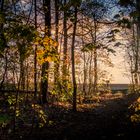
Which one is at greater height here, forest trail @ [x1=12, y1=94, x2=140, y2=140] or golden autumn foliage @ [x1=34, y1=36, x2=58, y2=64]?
golden autumn foliage @ [x1=34, y1=36, x2=58, y2=64]

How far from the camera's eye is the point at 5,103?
20828 millimetres

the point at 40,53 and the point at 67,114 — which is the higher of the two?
the point at 40,53

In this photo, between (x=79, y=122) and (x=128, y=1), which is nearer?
(x=128, y=1)

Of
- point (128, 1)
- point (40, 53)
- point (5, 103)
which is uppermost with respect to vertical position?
point (128, 1)

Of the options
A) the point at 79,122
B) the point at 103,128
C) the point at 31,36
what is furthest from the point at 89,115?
the point at 31,36

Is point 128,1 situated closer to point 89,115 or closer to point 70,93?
point 89,115

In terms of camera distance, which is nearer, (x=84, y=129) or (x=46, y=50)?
(x=46, y=50)

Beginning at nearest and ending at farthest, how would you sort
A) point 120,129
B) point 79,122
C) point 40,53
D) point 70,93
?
point 40,53 < point 120,129 < point 79,122 < point 70,93

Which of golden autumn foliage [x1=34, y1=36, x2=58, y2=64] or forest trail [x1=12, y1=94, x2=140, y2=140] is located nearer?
golden autumn foliage [x1=34, y1=36, x2=58, y2=64]

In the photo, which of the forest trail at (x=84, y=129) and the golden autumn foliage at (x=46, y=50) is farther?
the forest trail at (x=84, y=129)

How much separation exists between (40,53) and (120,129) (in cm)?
442

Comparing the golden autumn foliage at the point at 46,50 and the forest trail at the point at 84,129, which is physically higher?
the golden autumn foliage at the point at 46,50

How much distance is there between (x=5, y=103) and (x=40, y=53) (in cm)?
893

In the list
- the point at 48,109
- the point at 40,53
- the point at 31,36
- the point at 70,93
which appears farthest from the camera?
the point at 70,93
